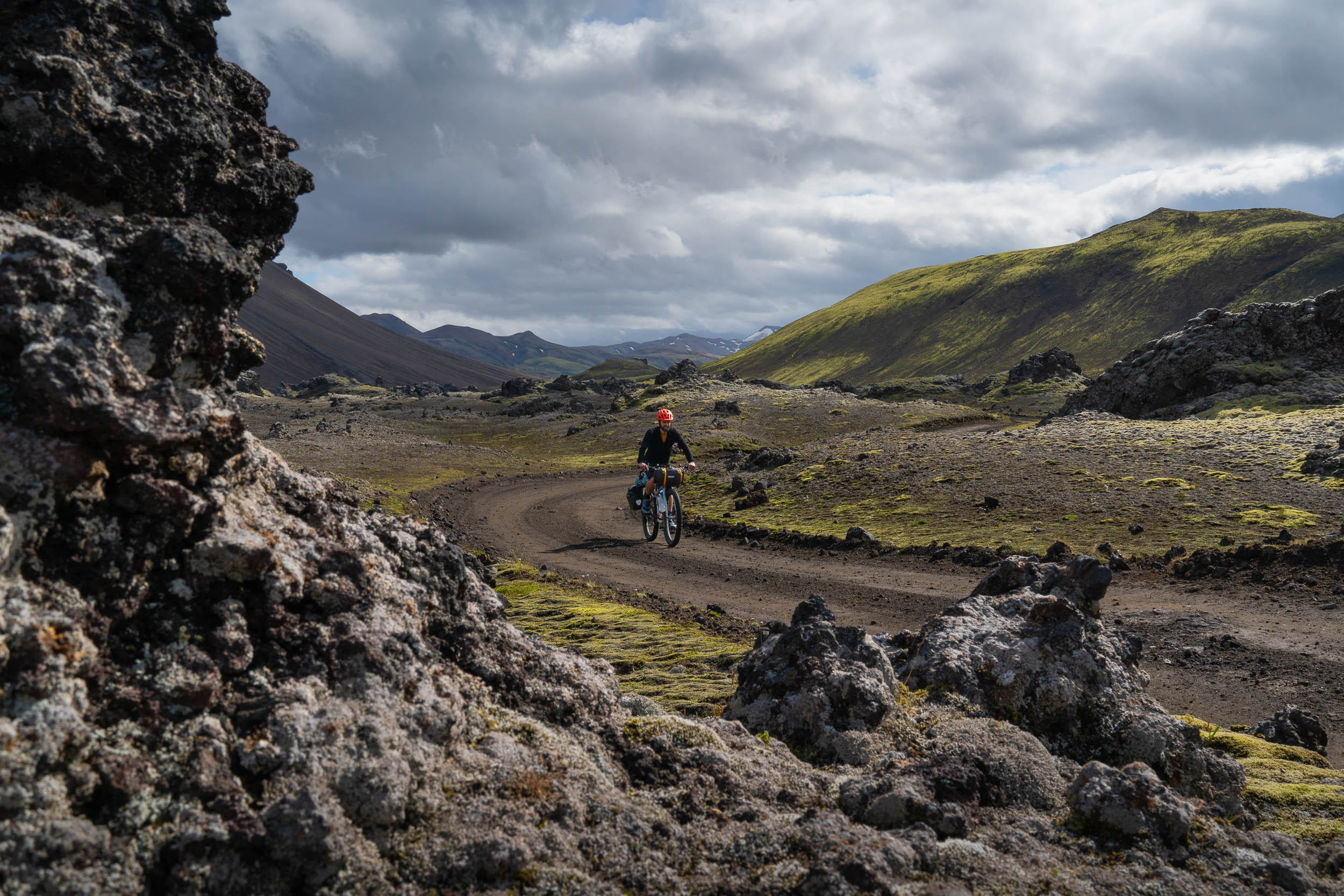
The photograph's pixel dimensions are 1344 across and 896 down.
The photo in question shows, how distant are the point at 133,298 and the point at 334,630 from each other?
97.5 inches

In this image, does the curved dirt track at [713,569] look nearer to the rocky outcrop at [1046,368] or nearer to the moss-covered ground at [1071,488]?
the moss-covered ground at [1071,488]

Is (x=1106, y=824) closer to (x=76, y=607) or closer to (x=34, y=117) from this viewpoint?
(x=76, y=607)

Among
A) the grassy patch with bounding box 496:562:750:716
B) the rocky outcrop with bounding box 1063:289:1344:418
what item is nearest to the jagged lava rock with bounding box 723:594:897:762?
the grassy patch with bounding box 496:562:750:716

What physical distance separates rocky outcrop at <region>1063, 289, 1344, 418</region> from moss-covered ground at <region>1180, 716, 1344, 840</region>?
52.4m

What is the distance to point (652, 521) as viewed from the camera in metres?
24.7

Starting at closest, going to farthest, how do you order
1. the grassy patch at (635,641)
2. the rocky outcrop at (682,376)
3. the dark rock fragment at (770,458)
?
the grassy patch at (635,641)
the dark rock fragment at (770,458)
the rocky outcrop at (682,376)

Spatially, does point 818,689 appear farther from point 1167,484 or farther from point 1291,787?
point 1167,484

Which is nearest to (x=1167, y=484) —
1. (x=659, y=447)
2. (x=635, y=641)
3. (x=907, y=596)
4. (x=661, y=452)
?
(x=907, y=596)

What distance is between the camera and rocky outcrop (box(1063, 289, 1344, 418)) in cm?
5250

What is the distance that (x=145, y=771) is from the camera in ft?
12.3

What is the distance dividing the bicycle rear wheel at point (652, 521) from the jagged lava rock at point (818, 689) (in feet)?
51.3

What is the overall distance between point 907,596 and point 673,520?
829cm

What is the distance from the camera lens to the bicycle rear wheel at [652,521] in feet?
79.0

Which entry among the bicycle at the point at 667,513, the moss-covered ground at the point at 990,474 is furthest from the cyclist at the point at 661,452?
the moss-covered ground at the point at 990,474
